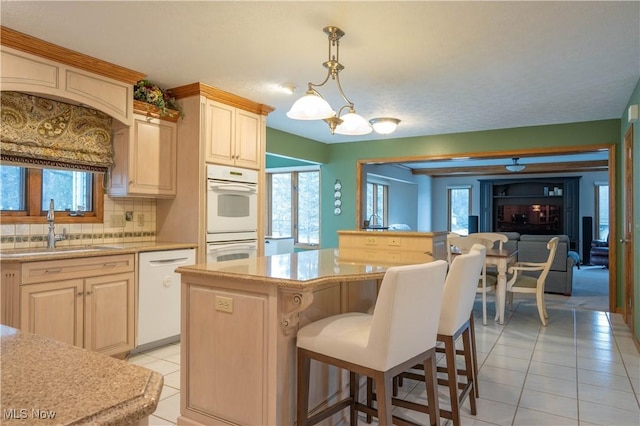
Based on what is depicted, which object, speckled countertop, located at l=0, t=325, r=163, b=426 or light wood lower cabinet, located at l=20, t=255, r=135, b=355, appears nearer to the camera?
speckled countertop, located at l=0, t=325, r=163, b=426

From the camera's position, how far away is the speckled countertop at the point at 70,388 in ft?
2.02

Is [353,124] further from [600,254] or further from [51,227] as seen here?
[600,254]

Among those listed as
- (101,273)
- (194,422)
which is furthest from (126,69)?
(194,422)

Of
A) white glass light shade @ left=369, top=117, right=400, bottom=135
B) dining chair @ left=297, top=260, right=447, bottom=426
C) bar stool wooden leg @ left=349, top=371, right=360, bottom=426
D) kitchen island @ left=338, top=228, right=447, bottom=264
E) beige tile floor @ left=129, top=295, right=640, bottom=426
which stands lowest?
beige tile floor @ left=129, top=295, right=640, bottom=426

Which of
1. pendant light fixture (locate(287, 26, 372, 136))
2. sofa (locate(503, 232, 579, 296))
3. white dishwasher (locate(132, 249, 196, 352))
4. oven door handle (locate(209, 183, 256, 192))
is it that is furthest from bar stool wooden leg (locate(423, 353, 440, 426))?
sofa (locate(503, 232, 579, 296))

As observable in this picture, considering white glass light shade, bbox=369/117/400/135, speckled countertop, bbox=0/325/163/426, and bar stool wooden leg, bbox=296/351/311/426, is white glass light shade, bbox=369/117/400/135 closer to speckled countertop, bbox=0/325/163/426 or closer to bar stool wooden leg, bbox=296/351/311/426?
bar stool wooden leg, bbox=296/351/311/426

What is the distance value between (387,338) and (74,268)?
2408mm

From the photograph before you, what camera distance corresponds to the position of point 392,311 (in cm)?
160

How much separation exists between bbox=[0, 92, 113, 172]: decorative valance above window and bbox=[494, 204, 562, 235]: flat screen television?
10.5 metres

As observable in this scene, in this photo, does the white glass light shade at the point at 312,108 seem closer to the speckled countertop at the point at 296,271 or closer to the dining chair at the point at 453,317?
the speckled countertop at the point at 296,271

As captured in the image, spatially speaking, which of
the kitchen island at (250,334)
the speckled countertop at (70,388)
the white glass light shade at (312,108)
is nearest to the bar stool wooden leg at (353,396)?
the kitchen island at (250,334)

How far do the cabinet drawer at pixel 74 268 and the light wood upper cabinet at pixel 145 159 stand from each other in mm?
680

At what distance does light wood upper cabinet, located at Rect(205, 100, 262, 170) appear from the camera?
3.93 meters

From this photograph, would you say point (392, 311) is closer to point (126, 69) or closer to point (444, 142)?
point (126, 69)
